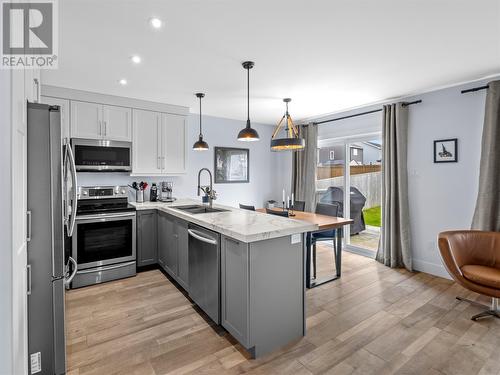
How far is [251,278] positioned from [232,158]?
12.3 feet

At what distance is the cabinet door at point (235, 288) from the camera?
195 centimetres

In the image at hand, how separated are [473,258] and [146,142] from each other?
4.47m

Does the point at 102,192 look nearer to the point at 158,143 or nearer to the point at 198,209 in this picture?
the point at 158,143

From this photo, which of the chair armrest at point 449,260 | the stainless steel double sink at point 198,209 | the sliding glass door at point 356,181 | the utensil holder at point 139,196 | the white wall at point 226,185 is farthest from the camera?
the sliding glass door at point 356,181

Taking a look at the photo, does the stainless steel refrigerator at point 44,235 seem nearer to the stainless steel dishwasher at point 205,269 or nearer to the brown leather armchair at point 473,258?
the stainless steel dishwasher at point 205,269

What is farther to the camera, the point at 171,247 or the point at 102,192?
the point at 102,192

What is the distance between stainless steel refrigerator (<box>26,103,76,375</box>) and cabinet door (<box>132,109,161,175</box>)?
237cm

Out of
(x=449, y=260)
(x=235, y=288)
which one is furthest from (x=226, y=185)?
(x=449, y=260)

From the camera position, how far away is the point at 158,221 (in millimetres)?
3809

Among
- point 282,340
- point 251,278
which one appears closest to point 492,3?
point 251,278

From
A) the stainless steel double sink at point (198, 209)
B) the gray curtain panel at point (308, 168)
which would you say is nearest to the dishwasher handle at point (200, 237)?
the stainless steel double sink at point (198, 209)

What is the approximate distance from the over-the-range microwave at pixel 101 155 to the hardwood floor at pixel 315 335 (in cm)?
161

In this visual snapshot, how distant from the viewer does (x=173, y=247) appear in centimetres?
330

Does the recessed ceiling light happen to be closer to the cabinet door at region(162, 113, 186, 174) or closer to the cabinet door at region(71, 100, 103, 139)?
the cabinet door at region(71, 100, 103, 139)
